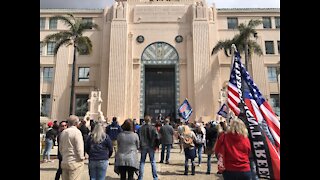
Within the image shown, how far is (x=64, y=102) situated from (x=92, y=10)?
1212 cm

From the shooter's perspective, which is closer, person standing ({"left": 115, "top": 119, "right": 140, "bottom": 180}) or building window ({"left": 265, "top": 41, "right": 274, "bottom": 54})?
person standing ({"left": 115, "top": 119, "right": 140, "bottom": 180})

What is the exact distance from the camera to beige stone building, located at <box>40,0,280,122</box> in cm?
3181

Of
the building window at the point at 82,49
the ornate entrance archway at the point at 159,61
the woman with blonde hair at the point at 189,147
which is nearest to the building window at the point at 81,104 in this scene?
the building window at the point at 82,49

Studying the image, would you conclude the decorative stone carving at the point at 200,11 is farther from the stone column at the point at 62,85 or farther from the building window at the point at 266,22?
the stone column at the point at 62,85

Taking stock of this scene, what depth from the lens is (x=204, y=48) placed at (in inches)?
1265

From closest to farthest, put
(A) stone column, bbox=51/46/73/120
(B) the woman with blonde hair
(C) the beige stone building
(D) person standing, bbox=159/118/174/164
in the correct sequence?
(B) the woman with blonde hair, (D) person standing, bbox=159/118/174/164, (C) the beige stone building, (A) stone column, bbox=51/46/73/120

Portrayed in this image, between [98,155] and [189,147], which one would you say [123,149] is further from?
[189,147]

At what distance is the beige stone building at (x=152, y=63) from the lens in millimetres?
31812

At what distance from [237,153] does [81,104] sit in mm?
30695

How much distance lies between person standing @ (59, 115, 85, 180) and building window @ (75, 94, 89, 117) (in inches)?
1113

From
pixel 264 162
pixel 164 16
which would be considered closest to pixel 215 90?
pixel 164 16

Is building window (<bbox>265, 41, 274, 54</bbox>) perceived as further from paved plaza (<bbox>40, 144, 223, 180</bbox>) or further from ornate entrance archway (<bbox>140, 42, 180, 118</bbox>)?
paved plaza (<bbox>40, 144, 223, 180</bbox>)

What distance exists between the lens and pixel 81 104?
1318 inches

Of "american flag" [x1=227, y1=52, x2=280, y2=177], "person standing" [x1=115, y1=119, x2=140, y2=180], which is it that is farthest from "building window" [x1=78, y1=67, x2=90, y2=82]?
"american flag" [x1=227, y1=52, x2=280, y2=177]
